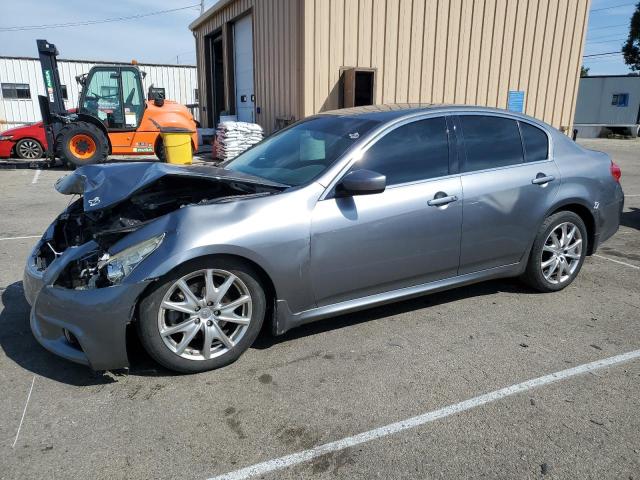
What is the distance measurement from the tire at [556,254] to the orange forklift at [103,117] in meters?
10.7

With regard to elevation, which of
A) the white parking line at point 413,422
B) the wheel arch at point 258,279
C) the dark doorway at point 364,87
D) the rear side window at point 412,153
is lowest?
the white parking line at point 413,422

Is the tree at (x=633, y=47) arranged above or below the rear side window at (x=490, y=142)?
above

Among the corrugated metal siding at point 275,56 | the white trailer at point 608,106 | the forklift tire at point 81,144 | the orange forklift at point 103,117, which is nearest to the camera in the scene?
the corrugated metal siding at point 275,56

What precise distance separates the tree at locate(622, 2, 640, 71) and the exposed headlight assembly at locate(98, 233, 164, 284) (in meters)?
47.4

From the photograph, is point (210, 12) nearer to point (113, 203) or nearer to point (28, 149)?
point (28, 149)

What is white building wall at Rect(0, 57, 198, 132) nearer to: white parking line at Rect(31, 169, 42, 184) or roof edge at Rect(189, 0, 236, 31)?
roof edge at Rect(189, 0, 236, 31)

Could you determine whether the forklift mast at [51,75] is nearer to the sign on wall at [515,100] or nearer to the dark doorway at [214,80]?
the dark doorway at [214,80]

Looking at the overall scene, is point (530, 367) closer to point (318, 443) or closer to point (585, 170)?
point (318, 443)

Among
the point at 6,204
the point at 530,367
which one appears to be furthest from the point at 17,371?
the point at 6,204

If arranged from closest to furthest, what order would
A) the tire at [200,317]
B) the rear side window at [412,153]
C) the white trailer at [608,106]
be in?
the tire at [200,317]
the rear side window at [412,153]
the white trailer at [608,106]

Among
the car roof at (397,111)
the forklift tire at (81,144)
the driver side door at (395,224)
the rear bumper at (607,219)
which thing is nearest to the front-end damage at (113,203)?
the driver side door at (395,224)

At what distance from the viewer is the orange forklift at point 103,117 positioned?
12.3 meters

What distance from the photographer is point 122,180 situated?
127 inches

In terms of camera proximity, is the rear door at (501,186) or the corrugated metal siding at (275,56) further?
the corrugated metal siding at (275,56)
